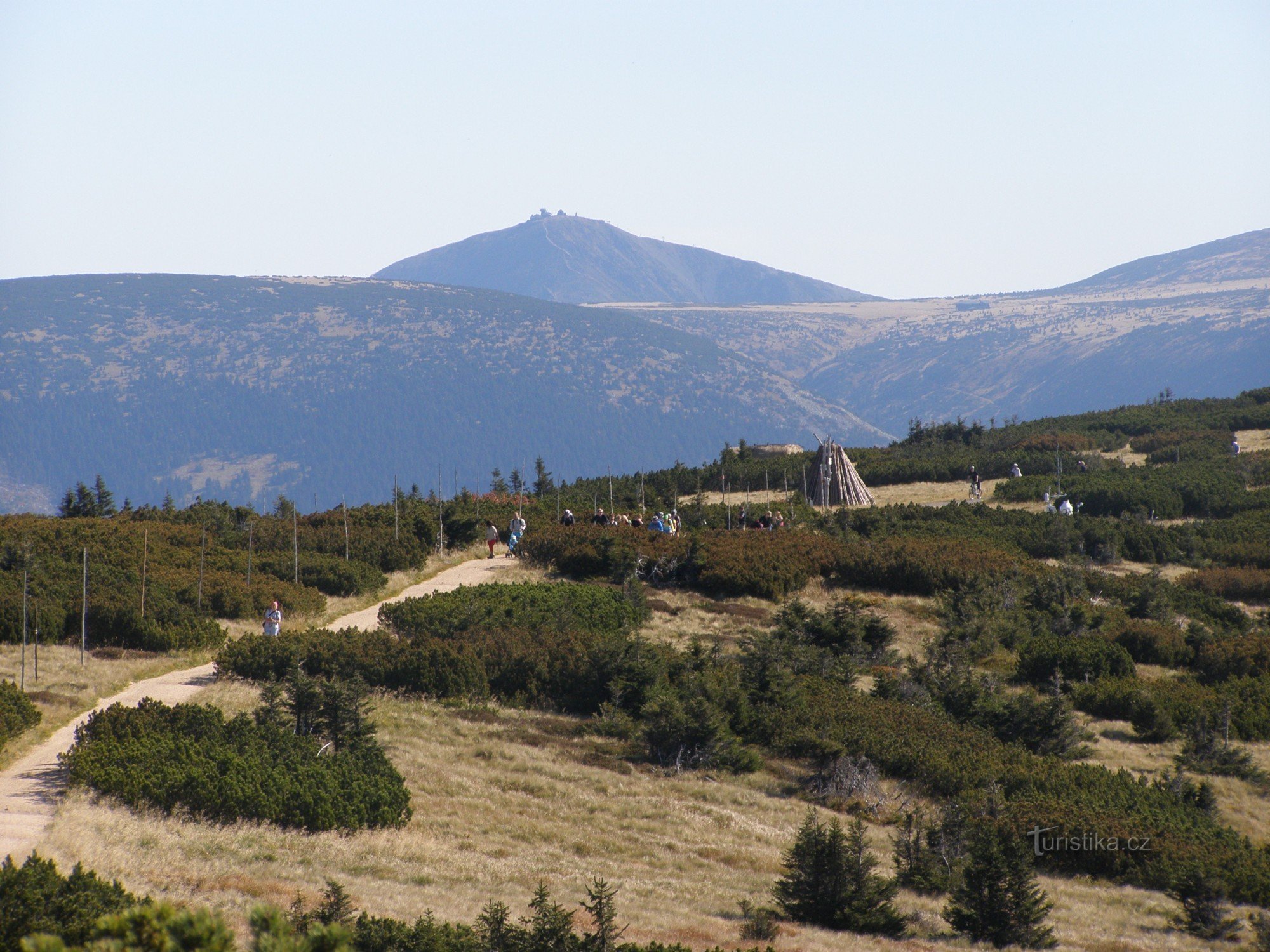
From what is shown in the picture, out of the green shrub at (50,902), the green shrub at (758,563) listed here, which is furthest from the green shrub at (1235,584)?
the green shrub at (50,902)

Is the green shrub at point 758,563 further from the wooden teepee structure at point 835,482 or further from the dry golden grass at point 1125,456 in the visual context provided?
the dry golden grass at point 1125,456

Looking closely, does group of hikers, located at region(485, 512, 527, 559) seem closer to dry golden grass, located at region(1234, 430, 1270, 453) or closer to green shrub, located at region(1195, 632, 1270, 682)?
green shrub, located at region(1195, 632, 1270, 682)

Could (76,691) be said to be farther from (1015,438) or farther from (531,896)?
(1015,438)

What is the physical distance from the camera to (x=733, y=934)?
1010 centimetres

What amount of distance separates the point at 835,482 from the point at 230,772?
3216 centimetres

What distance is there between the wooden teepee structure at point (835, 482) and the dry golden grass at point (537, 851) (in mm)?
26337

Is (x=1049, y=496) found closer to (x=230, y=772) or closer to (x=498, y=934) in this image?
(x=230, y=772)

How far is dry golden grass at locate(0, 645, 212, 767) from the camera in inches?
598

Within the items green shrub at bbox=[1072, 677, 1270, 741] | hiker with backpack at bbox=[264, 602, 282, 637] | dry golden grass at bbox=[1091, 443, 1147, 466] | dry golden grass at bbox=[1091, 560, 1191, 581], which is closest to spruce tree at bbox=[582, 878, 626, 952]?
hiker with backpack at bbox=[264, 602, 282, 637]

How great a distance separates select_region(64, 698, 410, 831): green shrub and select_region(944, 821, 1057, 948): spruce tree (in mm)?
5776

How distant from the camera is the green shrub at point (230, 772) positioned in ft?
39.1

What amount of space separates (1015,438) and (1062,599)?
2777 cm

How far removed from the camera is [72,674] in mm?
17469

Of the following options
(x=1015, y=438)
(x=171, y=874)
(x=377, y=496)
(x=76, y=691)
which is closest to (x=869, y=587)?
(x=76, y=691)
